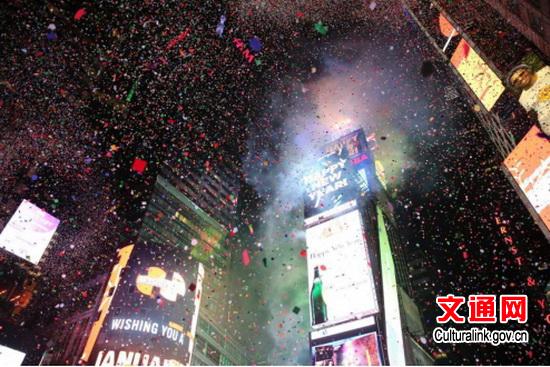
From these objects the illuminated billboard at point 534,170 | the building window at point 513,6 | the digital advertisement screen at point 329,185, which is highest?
the digital advertisement screen at point 329,185

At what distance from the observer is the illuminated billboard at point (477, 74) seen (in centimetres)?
929

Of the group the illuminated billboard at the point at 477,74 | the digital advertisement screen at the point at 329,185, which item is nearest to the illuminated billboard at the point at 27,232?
the digital advertisement screen at the point at 329,185

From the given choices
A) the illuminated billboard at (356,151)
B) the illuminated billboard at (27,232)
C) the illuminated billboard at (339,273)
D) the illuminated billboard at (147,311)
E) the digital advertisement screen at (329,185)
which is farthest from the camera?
the illuminated billboard at (356,151)

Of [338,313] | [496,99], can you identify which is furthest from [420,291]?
[496,99]

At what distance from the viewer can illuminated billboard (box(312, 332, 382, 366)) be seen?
12.6 m

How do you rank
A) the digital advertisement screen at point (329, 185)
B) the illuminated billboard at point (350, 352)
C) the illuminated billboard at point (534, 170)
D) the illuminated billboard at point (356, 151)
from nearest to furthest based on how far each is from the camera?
the illuminated billboard at point (534, 170) → the illuminated billboard at point (350, 352) → the digital advertisement screen at point (329, 185) → the illuminated billboard at point (356, 151)

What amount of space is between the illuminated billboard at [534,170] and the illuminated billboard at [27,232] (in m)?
21.1

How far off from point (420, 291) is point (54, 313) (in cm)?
4545

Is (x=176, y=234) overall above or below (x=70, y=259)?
above

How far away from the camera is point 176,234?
185 ft

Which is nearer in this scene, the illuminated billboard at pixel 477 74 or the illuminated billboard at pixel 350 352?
the illuminated billboard at pixel 477 74

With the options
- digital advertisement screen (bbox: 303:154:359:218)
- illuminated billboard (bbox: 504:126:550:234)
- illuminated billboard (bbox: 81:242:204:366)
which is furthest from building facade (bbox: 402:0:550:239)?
illuminated billboard (bbox: 81:242:204:366)

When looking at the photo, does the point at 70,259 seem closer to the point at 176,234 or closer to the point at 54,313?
the point at 54,313

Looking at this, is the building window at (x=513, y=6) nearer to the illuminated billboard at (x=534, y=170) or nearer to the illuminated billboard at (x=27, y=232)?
the illuminated billboard at (x=534, y=170)
